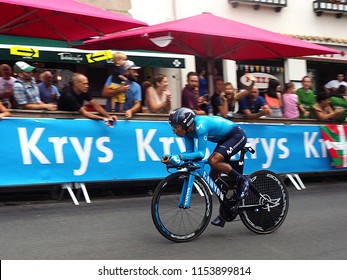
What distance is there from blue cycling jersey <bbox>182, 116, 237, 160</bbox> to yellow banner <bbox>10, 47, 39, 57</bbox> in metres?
5.99

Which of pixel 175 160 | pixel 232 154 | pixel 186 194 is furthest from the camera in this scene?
pixel 232 154

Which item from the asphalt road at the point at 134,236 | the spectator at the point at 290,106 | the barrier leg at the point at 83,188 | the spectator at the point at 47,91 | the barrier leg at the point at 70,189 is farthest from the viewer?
the spectator at the point at 290,106

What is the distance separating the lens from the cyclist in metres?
5.36

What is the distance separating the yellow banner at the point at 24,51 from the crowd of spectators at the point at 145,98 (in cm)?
111

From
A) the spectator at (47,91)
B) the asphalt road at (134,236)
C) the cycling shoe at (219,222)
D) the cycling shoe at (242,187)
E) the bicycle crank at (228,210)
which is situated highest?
the spectator at (47,91)

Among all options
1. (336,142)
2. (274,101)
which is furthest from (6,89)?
(336,142)

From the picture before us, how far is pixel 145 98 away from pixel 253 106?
2.16 meters

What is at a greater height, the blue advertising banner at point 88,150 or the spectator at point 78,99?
the spectator at point 78,99

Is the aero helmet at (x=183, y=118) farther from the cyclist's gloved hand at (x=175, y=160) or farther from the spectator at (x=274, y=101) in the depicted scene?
the spectator at (x=274, y=101)

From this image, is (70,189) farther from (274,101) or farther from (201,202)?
(274,101)

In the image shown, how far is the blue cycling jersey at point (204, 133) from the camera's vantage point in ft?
17.6

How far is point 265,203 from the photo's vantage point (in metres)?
5.91

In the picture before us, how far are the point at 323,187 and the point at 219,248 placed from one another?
5.32 m

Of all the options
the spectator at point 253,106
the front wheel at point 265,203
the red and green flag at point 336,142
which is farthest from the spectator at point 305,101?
the front wheel at point 265,203
